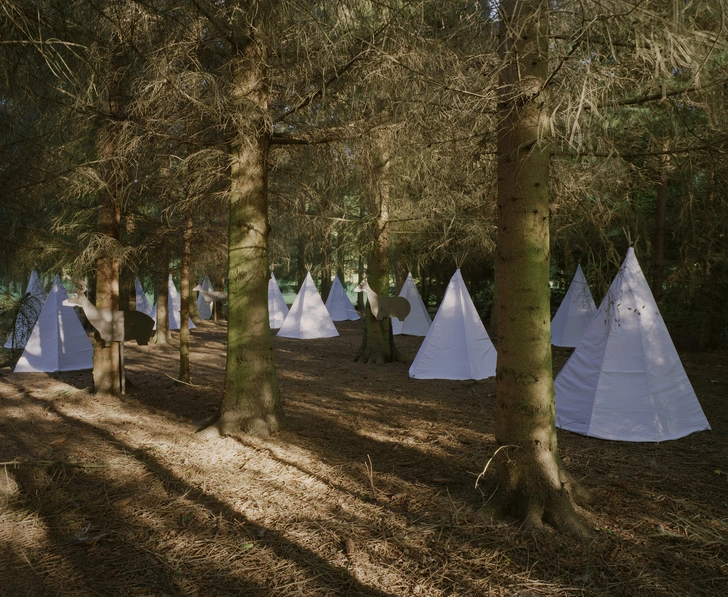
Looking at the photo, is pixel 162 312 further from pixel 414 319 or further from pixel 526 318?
pixel 526 318

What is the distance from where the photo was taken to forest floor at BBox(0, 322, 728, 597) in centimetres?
290

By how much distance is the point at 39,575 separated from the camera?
299 cm

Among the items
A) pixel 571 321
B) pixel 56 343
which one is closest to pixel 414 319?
pixel 571 321

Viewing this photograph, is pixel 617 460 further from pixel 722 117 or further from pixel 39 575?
pixel 39 575

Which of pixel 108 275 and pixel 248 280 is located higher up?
pixel 108 275

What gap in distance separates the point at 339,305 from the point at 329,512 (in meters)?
20.4

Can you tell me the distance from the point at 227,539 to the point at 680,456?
4251 millimetres

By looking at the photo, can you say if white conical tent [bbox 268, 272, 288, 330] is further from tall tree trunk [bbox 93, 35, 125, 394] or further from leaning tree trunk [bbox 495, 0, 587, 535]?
leaning tree trunk [bbox 495, 0, 587, 535]

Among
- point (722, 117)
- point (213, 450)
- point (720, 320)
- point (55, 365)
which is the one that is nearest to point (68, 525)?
point (213, 450)

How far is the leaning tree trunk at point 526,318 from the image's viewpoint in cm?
346

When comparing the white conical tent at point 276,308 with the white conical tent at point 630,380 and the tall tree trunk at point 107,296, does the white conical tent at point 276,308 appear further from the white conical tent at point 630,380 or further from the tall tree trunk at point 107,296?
the white conical tent at point 630,380

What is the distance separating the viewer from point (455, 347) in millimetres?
10117

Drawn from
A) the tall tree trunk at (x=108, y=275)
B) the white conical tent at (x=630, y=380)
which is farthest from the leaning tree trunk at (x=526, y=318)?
the tall tree trunk at (x=108, y=275)

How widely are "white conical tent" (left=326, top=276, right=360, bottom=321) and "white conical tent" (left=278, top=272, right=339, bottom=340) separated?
18.8ft
